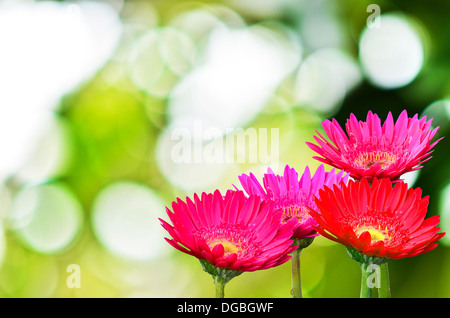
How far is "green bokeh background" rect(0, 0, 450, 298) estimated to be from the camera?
657mm

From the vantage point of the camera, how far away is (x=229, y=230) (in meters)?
0.23

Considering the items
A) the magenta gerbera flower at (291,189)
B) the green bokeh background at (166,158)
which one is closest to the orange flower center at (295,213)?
the magenta gerbera flower at (291,189)

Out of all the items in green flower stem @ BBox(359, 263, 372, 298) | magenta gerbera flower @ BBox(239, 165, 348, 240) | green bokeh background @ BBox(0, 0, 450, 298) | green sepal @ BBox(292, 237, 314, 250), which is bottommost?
green flower stem @ BBox(359, 263, 372, 298)

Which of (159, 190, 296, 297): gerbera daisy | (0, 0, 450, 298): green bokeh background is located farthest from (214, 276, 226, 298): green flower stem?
(0, 0, 450, 298): green bokeh background

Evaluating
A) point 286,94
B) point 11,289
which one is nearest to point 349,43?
point 286,94

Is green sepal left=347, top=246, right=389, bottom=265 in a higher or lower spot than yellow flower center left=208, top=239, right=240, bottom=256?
lower

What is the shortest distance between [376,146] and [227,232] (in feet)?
0.31

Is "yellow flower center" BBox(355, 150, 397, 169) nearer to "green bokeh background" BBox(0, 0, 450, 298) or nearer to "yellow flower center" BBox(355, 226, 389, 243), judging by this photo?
"yellow flower center" BBox(355, 226, 389, 243)

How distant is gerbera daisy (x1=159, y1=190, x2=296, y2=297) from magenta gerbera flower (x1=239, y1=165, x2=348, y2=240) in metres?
0.02

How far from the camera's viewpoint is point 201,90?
710 mm

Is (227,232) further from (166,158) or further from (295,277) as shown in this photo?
(166,158)

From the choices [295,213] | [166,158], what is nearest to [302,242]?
[295,213]

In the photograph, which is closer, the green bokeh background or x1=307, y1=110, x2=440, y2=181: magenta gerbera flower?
x1=307, y1=110, x2=440, y2=181: magenta gerbera flower
